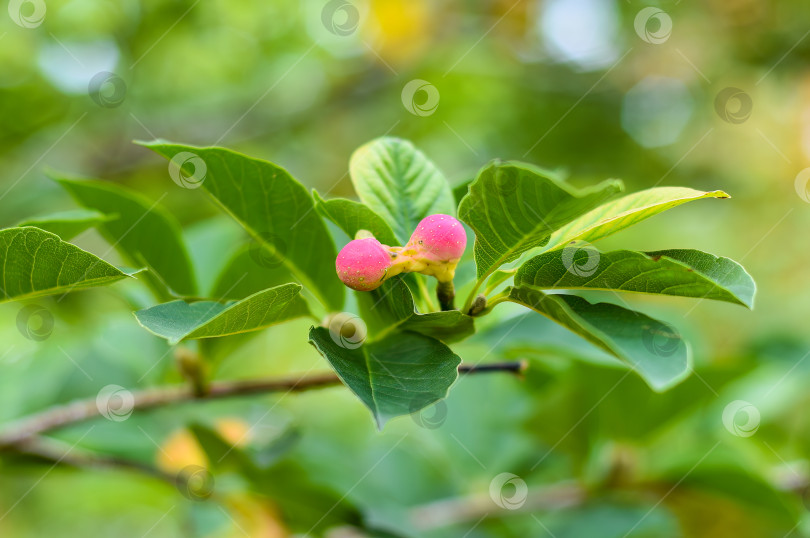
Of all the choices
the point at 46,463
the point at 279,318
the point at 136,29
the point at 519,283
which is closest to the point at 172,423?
the point at 46,463

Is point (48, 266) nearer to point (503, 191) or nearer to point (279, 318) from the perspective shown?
point (279, 318)

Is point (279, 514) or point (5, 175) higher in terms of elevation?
point (5, 175)

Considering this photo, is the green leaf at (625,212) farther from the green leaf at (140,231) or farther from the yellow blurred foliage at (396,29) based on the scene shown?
the yellow blurred foliage at (396,29)

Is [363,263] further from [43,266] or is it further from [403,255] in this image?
[43,266]

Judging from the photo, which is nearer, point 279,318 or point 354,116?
point 279,318

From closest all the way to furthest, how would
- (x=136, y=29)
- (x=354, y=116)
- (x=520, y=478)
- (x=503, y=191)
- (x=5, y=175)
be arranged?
(x=503, y=191) → (x=520, y=478) → (x=5, y=175) → (x=136, y=29) → (x=354, y=116)

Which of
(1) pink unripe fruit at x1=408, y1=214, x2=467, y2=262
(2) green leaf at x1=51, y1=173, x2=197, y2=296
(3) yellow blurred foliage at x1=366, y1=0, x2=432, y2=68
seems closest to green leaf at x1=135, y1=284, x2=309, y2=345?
(1) pink unripe fruit at x1=408, y1=214, x2=467, y2=262
